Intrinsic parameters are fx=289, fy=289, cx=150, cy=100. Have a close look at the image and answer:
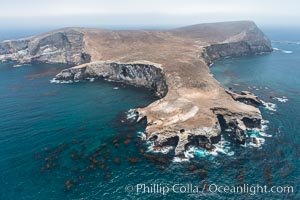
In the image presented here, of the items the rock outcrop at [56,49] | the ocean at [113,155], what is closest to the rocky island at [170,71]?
the rock outcrop at [56,49]

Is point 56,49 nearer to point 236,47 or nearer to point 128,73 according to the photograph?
point 128,73

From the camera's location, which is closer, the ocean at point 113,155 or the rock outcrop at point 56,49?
the ocean at point 113,155

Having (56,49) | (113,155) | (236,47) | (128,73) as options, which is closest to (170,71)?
(128,73)

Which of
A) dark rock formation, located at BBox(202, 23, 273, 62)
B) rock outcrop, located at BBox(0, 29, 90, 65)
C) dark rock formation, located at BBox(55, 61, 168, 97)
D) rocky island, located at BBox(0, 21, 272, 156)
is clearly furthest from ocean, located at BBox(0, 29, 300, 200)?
rock outcrop, located at BBox(0, 29, 90, 65)

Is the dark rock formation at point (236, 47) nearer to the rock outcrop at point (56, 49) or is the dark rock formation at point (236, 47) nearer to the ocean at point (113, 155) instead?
the ocean at point (113, 155)

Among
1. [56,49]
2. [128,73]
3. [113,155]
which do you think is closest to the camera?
[113,155]

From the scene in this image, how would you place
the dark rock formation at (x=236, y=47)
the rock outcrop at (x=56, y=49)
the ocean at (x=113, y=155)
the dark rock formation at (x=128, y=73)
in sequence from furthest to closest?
1. the rock outcrop at (x=56, y=49)
2. the dark rock formation at (x=236, y=47)
3. the dark rock formation at (x=128, y=73)
4. the ocean at (x=113, y=155)

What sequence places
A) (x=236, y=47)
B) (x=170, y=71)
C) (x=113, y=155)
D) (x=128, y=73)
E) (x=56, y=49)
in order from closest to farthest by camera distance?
(x=113, y=155)
(x=170, y=71)
(x=128, y=73)
(x=56, y=49)
(x=236, y=47)
